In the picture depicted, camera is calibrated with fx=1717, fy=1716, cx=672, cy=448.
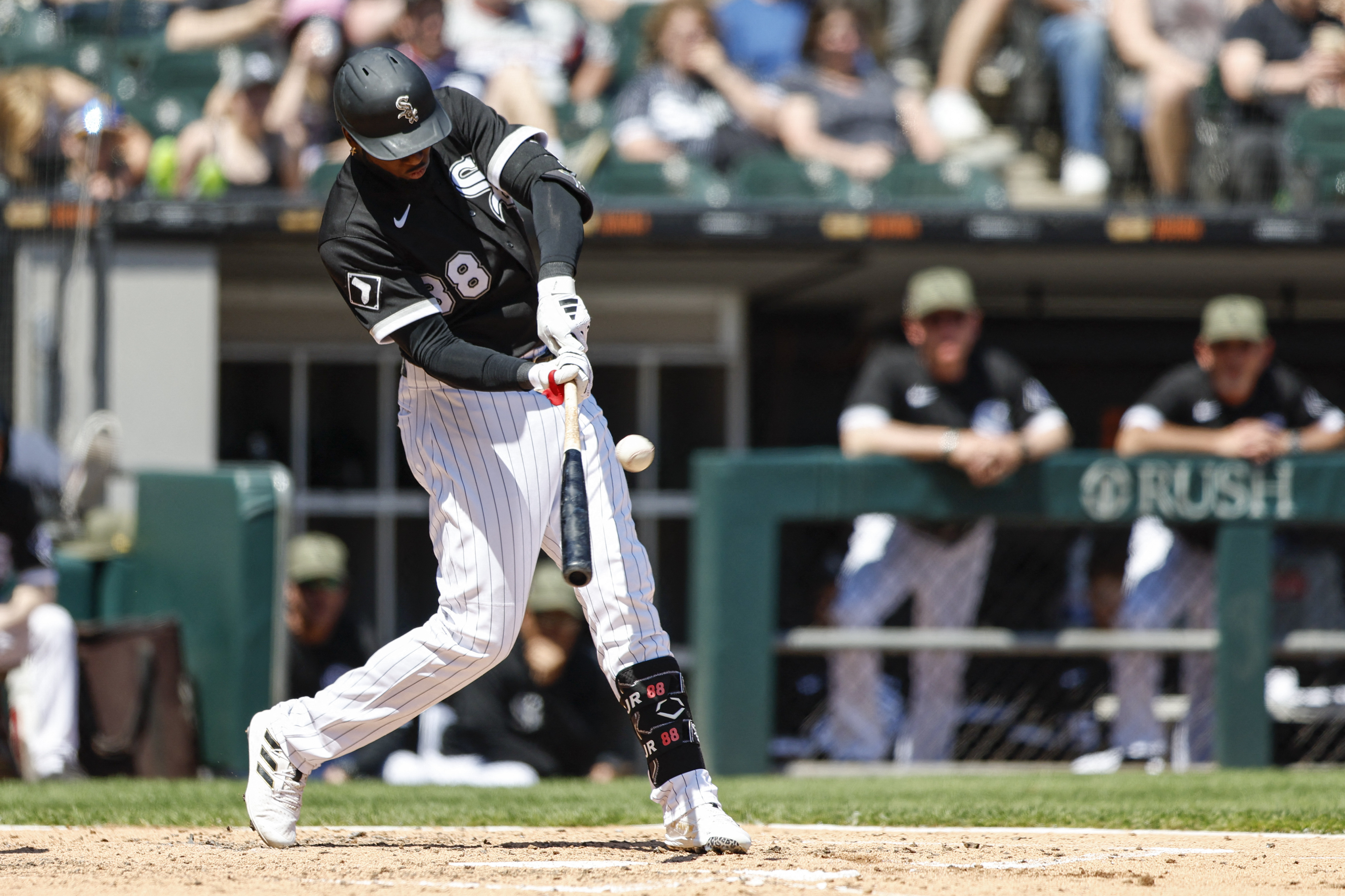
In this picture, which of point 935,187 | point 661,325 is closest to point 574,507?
point 935,187

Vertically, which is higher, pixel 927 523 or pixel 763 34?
pixel 763 34

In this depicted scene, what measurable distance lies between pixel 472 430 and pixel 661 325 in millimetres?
4787

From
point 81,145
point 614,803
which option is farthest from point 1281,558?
point 81,145

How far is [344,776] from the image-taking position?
6016 mm

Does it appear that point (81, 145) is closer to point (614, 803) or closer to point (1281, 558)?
point (614, 803)

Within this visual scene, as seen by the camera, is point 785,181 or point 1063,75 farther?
point 1063,75

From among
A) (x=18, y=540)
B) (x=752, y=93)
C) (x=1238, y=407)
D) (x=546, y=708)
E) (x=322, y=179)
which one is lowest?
(x=546, y=708)

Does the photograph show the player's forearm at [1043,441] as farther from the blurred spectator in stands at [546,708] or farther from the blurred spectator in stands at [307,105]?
the blurred spectator in stands at [307,105]

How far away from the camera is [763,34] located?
8242 millimetres

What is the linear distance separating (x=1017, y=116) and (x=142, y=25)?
4341 millimetres

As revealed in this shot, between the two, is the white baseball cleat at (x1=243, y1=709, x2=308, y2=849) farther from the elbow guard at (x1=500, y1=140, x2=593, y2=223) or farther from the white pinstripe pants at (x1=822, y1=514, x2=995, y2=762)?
the white pinstripe pants at (x1=822, y1=514, x2=995, y2=762)

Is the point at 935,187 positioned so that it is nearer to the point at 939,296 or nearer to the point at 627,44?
the point at 939,296

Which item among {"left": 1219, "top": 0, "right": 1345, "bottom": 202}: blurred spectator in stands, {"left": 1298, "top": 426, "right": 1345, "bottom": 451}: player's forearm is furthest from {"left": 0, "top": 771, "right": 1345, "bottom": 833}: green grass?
{"left": 1219, "top": 0, "right": 1345, "bottom": 202}: blurred spectator in stands

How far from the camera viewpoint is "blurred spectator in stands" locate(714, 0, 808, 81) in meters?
8.19
